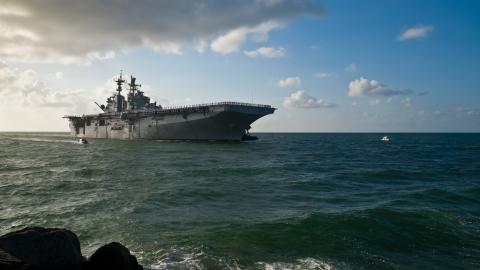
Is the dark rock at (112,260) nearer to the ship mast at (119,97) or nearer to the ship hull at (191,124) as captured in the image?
the ship hull at (191,124)

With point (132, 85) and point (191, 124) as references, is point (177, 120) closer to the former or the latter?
point (191, 124)

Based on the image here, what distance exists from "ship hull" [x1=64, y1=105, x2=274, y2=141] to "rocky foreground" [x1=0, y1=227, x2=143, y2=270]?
40046 millimetres

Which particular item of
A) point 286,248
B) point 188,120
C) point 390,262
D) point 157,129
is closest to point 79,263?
point 286,248

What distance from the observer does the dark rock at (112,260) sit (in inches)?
241

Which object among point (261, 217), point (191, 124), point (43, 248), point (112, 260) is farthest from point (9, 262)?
point (191, 124)

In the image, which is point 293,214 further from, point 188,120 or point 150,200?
point 188,120

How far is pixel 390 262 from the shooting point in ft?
26.3

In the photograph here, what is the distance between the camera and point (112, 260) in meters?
6.15

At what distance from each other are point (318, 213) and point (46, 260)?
876 cm

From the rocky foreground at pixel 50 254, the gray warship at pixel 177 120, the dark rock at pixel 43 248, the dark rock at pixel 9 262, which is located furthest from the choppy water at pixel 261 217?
the gray warship at pixel 177 120

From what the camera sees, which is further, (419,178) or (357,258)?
(419,178)

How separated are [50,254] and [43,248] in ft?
0.55

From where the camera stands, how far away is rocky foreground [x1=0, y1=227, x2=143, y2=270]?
5695 millimetres

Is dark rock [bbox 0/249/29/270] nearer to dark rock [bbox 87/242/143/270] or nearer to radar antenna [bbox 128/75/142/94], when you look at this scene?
dark rock [bbox 87/242/143/270]
